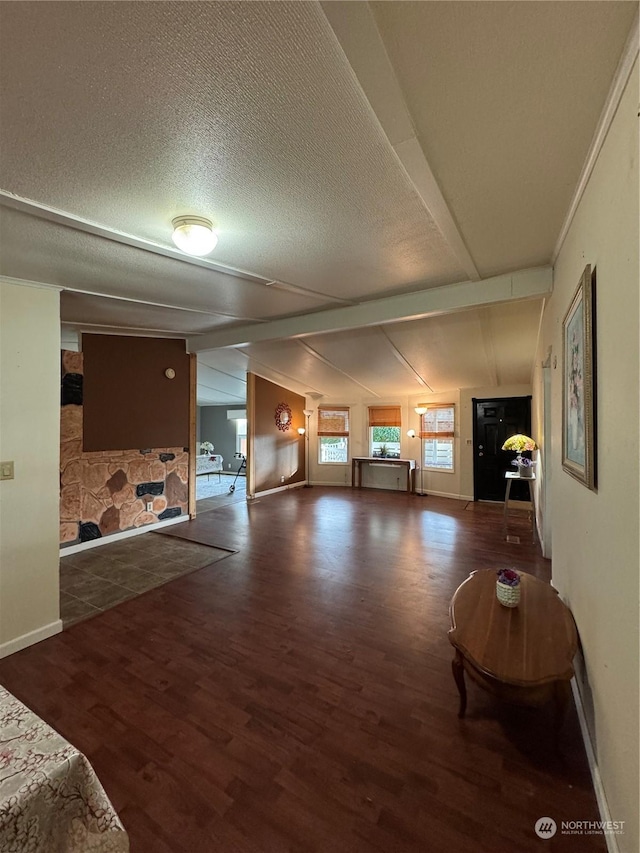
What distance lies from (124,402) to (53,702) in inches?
137

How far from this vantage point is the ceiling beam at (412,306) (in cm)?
260

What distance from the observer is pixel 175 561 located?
3.75 metres

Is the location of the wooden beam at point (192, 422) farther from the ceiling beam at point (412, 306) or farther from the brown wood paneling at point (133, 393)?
the ceiling beam at point (412, 306)

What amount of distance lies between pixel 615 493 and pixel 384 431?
6.94 metres

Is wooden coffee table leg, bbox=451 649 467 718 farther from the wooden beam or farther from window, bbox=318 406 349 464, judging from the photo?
window, bbox=318 406 349 464

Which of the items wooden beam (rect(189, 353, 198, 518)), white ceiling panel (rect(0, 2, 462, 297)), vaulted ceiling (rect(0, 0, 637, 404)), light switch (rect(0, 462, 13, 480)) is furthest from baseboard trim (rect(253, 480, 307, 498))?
white ceiling panel (rect(0, 2, 462, 297))

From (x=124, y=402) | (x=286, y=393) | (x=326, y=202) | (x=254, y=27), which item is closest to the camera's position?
(x=254, y=27)

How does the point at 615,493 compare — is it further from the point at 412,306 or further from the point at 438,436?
the point at 438,436

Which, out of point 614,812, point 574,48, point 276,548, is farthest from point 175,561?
point 574,48

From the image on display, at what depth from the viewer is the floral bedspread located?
2.17 feet

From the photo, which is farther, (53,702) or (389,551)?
(389,551)

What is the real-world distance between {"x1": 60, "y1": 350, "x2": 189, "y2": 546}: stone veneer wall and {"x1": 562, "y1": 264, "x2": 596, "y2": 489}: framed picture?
4.79 meters

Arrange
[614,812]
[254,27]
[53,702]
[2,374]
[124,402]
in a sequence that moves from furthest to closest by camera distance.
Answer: [124,402] < [2,374] < [53,702] < [614,812] < [254,27]

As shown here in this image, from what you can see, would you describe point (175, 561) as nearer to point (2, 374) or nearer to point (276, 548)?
point (276, 548)
